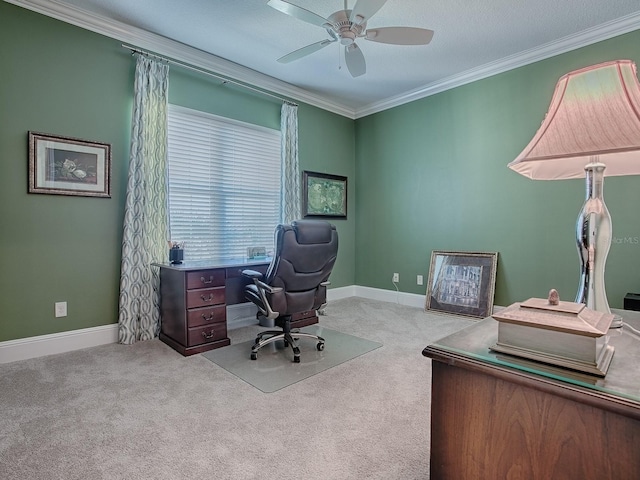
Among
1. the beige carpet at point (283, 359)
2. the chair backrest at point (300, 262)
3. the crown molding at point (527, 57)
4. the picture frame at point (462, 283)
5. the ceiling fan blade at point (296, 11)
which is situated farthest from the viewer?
the picture frame at point (462, 283)

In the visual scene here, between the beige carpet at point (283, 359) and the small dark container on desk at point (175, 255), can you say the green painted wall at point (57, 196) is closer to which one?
the small dark container on desk at point (175, 255)

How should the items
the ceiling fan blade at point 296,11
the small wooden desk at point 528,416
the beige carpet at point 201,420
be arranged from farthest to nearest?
1. the ceiling fan blade at point 296,11
2. the beige carpet at point 201,420
3. the small wooden desk at point 528,416

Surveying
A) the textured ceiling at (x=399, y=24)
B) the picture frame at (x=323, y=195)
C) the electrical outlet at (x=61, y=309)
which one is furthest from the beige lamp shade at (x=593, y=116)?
the picture frame at (x=323, y=195)

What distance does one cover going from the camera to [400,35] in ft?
8.05

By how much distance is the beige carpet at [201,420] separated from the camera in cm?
150

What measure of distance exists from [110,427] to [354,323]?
8.07 feet

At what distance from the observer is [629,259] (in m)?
3.05

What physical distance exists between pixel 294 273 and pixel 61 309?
2.00 m

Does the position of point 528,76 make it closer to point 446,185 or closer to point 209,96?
point 446,185

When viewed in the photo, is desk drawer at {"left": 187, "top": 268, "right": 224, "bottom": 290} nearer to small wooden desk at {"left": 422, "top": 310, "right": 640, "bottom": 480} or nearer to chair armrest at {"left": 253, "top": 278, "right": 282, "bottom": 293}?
chair armrest at {"left": 253, "top": 278, "right": 282, "bottom": 293}

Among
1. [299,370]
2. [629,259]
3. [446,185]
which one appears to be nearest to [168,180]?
[299,370]

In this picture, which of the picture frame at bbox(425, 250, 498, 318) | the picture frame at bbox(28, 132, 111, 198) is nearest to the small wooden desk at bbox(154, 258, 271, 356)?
the picture frame at bbox(28, 132, 111, 198)

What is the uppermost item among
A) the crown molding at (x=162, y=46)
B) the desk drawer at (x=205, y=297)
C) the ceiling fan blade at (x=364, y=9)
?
the crown molding at (x=162, y=46)

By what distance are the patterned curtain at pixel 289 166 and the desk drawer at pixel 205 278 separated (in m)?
1.42
